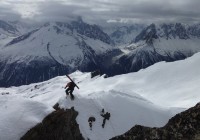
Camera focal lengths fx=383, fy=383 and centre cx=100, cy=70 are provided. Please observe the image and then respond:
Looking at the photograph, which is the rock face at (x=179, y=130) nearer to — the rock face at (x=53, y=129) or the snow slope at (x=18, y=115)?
the snow slope at (x=18, y=115)

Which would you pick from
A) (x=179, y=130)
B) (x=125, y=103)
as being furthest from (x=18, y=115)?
(x=125, y=103)

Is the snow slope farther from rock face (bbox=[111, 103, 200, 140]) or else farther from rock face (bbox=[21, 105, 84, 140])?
rock face (bbox=[111, 103, 200, 140])

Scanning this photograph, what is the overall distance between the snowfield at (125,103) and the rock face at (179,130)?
49.5ft

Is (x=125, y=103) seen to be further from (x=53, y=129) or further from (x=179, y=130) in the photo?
(x=179, y=130)

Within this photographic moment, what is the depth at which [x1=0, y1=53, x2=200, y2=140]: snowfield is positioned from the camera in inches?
1288

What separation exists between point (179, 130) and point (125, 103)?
58.8 meters

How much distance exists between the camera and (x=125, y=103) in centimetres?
7494

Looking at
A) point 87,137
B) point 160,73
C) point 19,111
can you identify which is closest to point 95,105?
point 87,137

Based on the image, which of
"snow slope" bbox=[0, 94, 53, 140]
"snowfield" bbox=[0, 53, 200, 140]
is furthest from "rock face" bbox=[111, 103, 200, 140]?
"snowfield" bbox=[0, 53, 200, 140]

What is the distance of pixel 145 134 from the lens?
17.4 m

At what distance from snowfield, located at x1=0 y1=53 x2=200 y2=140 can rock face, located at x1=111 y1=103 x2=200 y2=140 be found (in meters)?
15.1

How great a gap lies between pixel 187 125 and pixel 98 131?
4645cm

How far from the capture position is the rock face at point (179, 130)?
52.5ft

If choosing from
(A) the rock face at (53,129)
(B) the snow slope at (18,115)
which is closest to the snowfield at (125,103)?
(B) the snow slope at (18,115)
